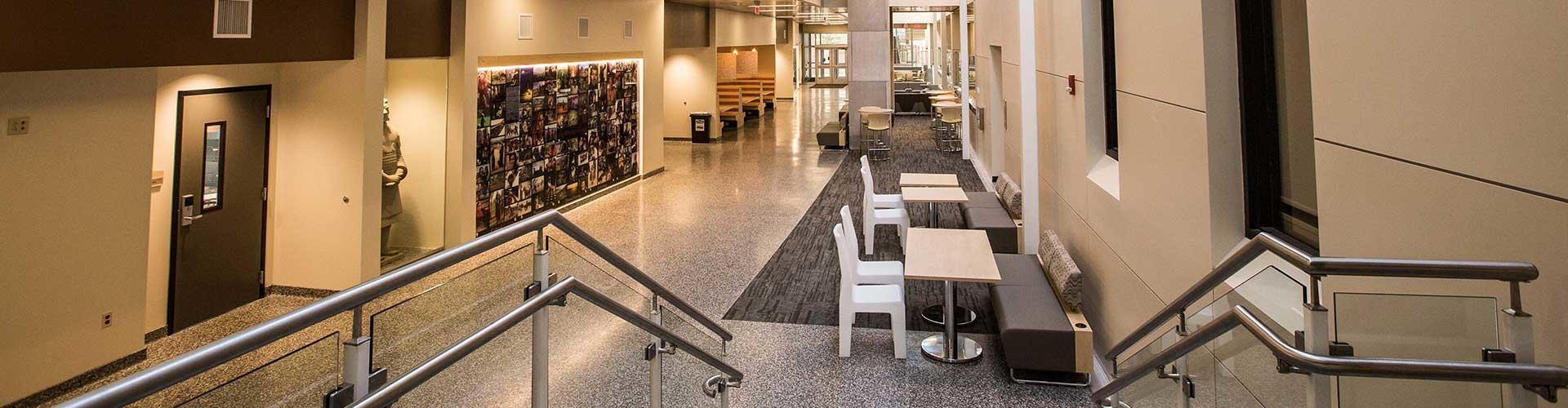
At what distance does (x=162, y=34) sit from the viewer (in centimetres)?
453

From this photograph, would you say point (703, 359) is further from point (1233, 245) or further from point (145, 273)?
point (145, 273)

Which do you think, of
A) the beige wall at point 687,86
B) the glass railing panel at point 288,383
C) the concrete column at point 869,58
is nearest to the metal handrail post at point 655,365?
the glass railing panel at point 288,383

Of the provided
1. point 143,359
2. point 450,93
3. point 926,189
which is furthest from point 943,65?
point 143,359

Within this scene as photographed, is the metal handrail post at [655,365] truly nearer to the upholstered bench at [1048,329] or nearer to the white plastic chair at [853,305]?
the white plastic chair at [853,305]

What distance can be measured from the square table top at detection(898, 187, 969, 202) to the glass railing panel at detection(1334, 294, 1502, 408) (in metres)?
5.90

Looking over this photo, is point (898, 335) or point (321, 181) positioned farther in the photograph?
point (321, 181)

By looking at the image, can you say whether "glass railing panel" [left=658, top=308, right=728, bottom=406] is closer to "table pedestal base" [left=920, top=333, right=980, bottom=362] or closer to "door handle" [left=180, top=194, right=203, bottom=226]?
"table pedestal base" [left=920, top=333, right=980, bottom=362]

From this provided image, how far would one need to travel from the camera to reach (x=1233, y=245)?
111 inches

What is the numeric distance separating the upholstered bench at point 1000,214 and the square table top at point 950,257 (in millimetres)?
886

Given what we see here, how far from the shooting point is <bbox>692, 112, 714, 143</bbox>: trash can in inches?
699

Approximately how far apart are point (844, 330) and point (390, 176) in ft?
15.7

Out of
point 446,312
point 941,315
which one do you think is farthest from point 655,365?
point 941,315

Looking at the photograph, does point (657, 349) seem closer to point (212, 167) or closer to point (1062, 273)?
point (1062, 273)

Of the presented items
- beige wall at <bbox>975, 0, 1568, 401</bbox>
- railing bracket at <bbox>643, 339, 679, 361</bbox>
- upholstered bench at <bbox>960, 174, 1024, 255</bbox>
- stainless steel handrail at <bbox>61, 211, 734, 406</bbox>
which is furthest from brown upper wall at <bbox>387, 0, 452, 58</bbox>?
beige wall at <bbox>975, 0, 1568, 401</bbox>
